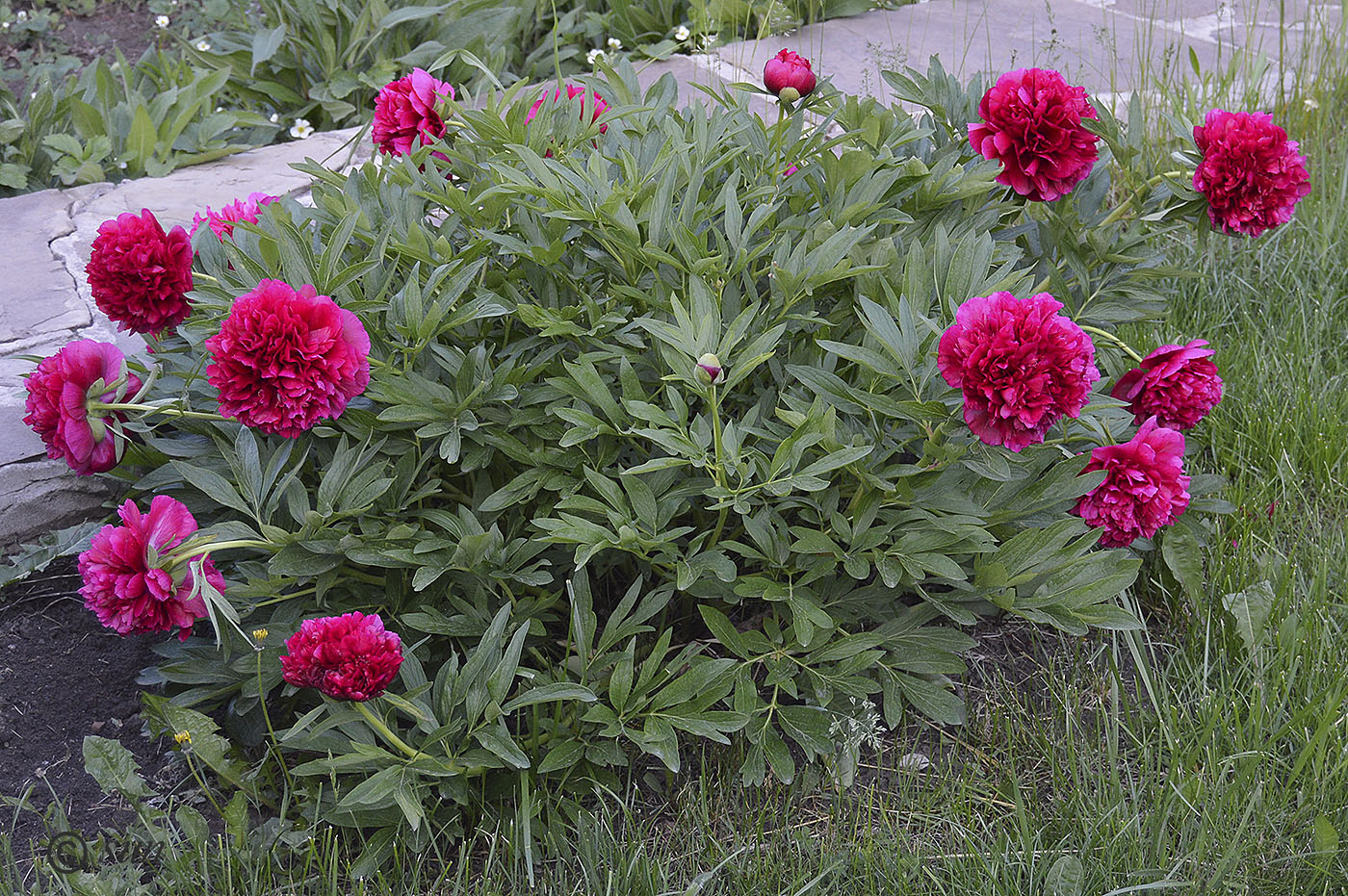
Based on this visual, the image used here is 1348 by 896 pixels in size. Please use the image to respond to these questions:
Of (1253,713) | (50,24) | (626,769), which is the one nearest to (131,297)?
(626,769)

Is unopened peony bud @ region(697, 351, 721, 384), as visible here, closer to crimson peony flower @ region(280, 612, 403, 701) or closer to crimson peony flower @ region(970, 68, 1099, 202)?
crimson peony flower @ region(280, 612, 403, 701)

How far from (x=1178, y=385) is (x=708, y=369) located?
991 mm

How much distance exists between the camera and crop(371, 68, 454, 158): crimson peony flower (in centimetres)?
220

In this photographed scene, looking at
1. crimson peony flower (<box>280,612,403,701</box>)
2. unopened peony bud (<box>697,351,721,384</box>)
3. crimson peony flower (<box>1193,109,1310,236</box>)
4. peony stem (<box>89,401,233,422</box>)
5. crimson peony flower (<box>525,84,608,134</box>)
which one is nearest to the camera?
crimson peony flower (<box>280,612,403,701</box>)

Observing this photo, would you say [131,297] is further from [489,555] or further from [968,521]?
[968,521]

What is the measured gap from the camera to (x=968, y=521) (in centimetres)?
173

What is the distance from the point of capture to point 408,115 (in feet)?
7.35

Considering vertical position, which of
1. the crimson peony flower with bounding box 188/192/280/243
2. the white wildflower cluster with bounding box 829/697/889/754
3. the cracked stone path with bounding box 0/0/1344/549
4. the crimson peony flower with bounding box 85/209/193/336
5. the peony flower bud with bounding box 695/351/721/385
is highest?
the crimson peony flower with bounding box 85/209/193/336

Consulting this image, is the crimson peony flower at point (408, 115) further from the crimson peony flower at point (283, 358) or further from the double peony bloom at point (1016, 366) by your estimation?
the double peony bloom at point (1016, 366)

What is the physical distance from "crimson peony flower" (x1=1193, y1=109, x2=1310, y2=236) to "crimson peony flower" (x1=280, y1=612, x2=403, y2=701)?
63.8 inches

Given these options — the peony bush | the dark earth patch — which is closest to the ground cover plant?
the peony bush

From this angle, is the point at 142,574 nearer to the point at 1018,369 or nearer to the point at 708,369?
the point at 708,369

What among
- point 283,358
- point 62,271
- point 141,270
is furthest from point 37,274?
point 283,358

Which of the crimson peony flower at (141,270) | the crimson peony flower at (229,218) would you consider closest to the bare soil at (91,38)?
the crimson peony flower at (229,218)
